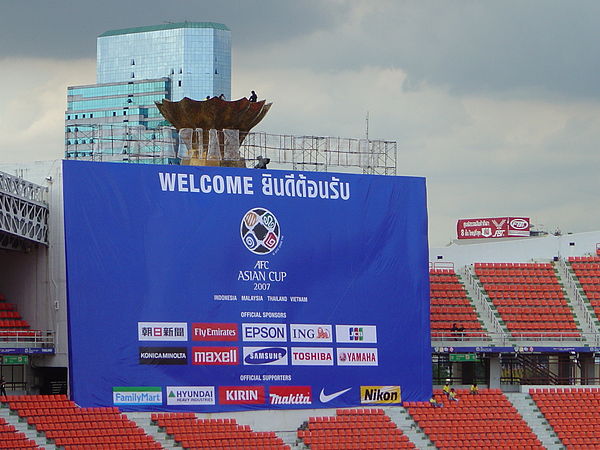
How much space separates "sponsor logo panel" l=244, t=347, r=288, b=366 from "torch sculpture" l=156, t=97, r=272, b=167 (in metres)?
6.04

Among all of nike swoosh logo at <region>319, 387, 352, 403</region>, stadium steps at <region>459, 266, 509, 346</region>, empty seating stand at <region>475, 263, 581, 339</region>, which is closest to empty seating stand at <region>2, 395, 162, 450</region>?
nike swoosh logo at <region>319, 387, 352, 403</region>

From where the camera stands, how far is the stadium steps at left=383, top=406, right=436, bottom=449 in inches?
1746

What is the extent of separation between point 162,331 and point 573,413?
14978 mm

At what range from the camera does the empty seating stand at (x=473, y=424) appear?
44719 millimetres

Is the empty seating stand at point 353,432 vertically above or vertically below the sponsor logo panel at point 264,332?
below

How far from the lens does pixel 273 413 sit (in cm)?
4350

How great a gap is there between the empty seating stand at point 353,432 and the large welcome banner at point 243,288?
63 centimetres

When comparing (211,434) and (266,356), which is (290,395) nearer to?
(266,356)

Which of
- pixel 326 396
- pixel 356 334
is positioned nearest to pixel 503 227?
pixel 356 334

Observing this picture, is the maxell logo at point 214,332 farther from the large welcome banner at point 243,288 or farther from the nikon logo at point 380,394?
the nikon logo at point 380,394

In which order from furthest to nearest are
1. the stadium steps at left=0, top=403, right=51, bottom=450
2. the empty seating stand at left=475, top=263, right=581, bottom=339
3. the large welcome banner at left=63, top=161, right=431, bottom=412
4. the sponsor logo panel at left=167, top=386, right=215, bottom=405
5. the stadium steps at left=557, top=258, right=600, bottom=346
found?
the stadium steps at left=557, top=258, right=600, bottom=346
the empty seating stand at left=475, top=263, right=581, bottom=339
the sponsor logo panel at left=167, top=386, right=215, bottom=405
the large welcome banner at left=63, top=161, right=431, bottom=412
the stadium steps at left=0, top=403, right=51, bottom=450

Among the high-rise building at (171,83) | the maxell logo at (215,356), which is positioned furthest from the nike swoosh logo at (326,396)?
the high-rise building at (171,83)

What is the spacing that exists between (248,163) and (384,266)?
5503mm

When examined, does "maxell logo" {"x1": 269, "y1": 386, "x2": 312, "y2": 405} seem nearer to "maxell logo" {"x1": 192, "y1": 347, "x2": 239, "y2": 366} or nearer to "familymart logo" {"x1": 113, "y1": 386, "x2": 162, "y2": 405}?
"maxell logo" {"x1": 192, "y1": 347, "x2": 239, "y2": 366}
